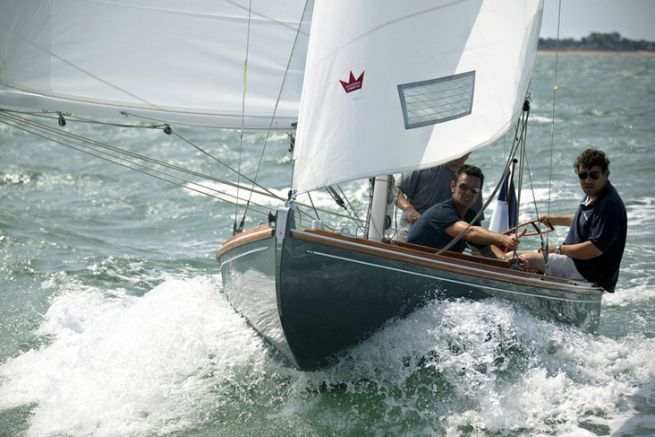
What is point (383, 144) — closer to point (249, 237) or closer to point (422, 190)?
point (249, 237)

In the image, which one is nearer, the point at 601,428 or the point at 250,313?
the point at 601,428

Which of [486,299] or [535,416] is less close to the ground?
[486,299]

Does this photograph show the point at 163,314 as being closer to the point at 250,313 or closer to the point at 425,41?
the point at 250,313

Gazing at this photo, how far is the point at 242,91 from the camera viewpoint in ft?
20.0

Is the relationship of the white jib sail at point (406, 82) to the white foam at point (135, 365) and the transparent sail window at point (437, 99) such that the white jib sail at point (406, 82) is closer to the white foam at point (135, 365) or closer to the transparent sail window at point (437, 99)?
the transparent sail window at point (437, 99)

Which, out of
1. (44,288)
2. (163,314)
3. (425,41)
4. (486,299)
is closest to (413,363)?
(486,299)

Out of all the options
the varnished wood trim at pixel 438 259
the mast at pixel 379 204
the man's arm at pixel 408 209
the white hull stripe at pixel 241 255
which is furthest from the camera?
the man's arm at pixel 408 209

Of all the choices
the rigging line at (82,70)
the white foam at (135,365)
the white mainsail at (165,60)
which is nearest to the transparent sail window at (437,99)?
the white mainsail at (165,60)

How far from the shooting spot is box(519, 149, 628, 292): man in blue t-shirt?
17.4ft

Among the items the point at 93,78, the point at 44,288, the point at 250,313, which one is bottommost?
the point at 44,288

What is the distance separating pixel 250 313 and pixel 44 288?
322cm

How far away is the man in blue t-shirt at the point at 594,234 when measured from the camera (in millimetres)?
5293

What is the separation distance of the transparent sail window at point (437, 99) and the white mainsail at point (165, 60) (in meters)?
1.35

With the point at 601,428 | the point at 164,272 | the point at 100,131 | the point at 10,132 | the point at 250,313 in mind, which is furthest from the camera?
the point at 100,131
